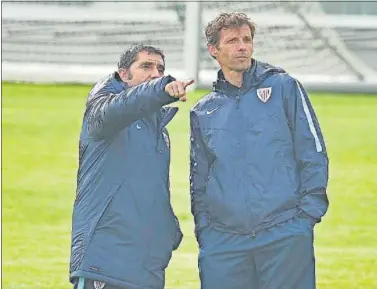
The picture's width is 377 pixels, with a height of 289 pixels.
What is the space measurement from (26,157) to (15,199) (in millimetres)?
2101

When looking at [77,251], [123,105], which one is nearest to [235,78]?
[123,105]

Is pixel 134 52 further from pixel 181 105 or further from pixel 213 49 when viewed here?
pixel 181 105

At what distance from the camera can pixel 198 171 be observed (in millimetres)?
4707

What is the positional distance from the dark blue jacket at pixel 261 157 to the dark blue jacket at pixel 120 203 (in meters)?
0.20

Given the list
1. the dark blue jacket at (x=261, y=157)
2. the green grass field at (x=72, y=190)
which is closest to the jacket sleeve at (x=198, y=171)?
the dark blue jacket at (x=261, y=157)

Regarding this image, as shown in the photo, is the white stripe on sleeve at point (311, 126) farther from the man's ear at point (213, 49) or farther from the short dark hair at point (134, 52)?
the short dark hair at point (134, 52)

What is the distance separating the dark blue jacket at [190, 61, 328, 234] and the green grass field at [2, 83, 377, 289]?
3.52m

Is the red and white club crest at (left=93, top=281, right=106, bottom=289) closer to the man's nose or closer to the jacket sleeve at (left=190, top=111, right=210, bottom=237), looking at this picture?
the jacket sleeve at (left=190, top=111, right=210, bottom=237)

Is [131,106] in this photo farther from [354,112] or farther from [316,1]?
[316,1]

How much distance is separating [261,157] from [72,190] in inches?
282

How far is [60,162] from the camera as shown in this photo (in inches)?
504

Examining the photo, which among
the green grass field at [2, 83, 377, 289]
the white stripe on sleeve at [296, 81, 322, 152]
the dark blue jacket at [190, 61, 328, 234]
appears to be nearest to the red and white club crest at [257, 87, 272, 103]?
the dark blue jacket at [190, 61, 328, 234]

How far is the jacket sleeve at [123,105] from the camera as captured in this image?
4273mm

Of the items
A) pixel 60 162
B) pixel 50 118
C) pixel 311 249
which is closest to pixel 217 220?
pixel 311 249
